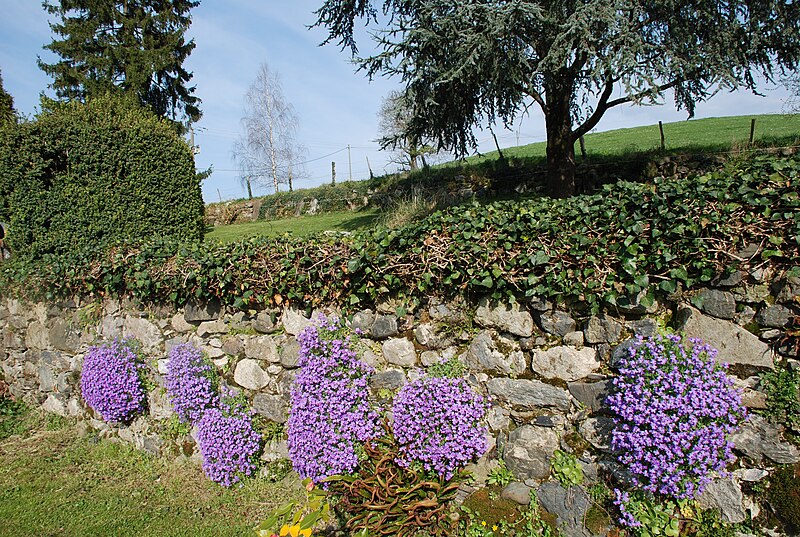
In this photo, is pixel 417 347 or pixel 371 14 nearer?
pixel 417 347

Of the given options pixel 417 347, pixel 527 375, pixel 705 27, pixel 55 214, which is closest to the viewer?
pixel 527 375

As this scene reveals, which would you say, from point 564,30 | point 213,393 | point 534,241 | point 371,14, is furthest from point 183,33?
point 534,241

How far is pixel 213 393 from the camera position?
423 centimetres

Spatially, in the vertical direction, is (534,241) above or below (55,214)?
below

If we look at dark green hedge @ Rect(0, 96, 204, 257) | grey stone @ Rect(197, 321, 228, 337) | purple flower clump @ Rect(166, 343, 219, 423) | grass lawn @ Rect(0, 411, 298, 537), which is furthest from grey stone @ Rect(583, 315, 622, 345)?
dark green hedge @ Rect(0, 96, 204, 257)

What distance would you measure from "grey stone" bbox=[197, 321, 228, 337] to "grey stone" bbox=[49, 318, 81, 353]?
2.01m

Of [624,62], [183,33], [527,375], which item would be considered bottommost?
[527,375]

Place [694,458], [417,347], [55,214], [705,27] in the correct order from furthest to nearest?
1. [705,27]
2. [55,214]
3. [417,347]
4. [694,458]

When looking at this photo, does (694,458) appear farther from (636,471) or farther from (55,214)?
(55,214)

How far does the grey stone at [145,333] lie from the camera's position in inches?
187

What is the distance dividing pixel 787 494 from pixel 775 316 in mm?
907

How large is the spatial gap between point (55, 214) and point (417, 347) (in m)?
4.65

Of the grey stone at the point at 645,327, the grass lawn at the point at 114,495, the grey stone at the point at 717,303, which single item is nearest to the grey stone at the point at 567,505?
the grey stone at the point at 645,327

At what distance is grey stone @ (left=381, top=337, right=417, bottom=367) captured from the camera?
348cm
